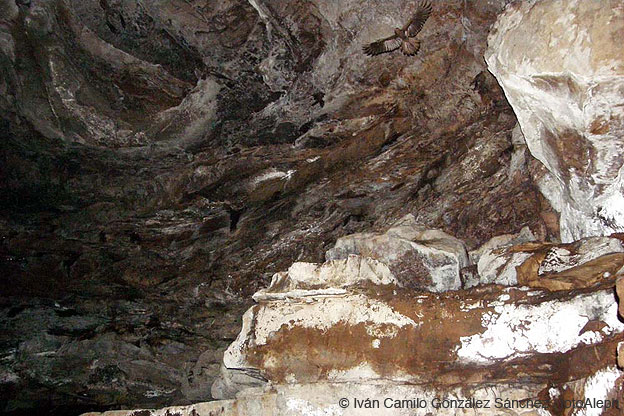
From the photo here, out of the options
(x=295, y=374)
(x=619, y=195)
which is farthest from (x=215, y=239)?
(x=619, y=195)

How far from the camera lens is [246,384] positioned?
3174 millimetres

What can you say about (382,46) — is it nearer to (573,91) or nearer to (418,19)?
(418,19)

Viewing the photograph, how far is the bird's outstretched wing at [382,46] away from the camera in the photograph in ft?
14.4

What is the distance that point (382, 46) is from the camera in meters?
4.41

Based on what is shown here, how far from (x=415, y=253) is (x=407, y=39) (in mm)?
1916

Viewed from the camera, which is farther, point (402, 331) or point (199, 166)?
point (199, 166)

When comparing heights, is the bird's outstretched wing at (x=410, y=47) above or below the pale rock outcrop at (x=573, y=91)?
above

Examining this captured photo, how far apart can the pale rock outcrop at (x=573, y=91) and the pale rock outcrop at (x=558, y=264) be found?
0.27 metres

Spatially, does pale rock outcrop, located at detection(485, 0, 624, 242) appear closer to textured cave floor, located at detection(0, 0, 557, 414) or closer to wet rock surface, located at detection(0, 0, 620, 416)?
wet rock surface, located at detection(0, 0, 620, 416)

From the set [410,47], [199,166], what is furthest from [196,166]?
[410,47]

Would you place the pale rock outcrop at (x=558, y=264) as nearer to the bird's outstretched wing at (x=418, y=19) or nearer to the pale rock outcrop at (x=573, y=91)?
the pale rock outcrop at (x=573, y=91)

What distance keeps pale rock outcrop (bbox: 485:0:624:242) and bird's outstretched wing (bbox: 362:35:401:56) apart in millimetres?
→ 1230

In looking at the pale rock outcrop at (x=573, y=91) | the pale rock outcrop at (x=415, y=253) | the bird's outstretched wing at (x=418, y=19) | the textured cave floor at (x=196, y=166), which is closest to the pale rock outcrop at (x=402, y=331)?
the pale rock outcrop at (x=415, y=253)

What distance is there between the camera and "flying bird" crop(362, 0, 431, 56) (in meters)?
4.29
